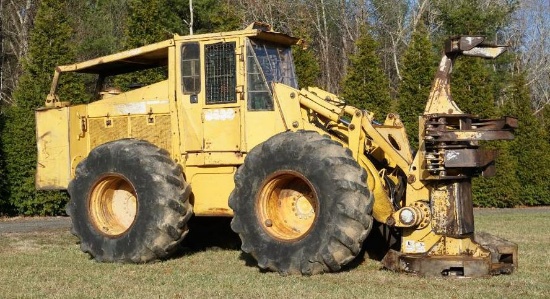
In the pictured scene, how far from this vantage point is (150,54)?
11.4m

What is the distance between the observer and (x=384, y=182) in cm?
978

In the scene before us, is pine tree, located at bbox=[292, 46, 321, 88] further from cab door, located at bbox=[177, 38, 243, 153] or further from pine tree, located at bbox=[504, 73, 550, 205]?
cab door, located at bbox=[177, 38, 243, 153]

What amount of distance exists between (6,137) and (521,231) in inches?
534

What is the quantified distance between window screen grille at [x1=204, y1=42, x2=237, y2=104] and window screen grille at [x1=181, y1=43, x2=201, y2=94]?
16 cm

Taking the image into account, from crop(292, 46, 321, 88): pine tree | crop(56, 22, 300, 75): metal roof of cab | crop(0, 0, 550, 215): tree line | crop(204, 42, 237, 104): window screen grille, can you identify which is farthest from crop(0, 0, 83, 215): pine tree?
crop(204, 42, 237, 104): window screen grille

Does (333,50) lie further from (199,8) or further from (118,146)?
(118,146)

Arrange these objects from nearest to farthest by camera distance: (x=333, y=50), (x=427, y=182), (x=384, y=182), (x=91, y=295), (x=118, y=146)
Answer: (x=91, y=295), (x=427, y=182), (x=384, y=182), (x=118, y=146), (x=333, y=50)

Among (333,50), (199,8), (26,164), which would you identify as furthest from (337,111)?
(333,50)

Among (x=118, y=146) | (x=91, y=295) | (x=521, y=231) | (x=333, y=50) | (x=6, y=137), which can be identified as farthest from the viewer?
(x=333, y=50)

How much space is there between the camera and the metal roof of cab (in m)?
10.5

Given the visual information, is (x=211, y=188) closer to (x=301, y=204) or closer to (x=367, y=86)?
(x=301, y=204)

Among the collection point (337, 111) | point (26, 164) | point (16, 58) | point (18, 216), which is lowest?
point (18, 216)

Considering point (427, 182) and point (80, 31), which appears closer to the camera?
point (427, 182)

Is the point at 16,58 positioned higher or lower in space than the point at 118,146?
higher
